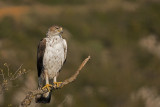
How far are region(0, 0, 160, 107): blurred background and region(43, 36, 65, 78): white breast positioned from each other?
24.2 inches

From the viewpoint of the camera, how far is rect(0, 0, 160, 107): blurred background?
2477 centimetres

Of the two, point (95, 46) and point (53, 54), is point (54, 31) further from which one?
point (95, 46)

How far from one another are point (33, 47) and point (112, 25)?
1854 cm

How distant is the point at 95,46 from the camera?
1484 inches

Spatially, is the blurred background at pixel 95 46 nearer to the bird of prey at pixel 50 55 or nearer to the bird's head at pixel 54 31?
the bird of prey at pixel 50 55

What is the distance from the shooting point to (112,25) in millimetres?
48406

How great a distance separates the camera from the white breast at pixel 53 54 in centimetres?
1230

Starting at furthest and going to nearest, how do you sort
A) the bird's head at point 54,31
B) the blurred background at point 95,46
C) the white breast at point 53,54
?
the blurred background at point 95,46 < the bird's head at point 54,31 < the white breast at point 53,54

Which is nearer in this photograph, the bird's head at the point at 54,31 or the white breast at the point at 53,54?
the white breast at the point at 53,54

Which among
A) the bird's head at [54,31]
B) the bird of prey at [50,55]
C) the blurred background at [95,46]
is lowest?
the bird of prey at [50,55]

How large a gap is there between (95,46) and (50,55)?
2536cm

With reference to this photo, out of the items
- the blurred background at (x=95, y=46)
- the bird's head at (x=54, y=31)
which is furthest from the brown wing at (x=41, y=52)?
the blurred background at (x=95, y=46)

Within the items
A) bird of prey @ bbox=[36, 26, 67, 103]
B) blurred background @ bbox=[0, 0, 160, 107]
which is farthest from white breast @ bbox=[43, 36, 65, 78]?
blurred background @ bbox=[0, 0, 160, 107]

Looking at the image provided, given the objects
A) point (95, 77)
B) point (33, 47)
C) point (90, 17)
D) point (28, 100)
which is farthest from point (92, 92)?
point (90, 17)
